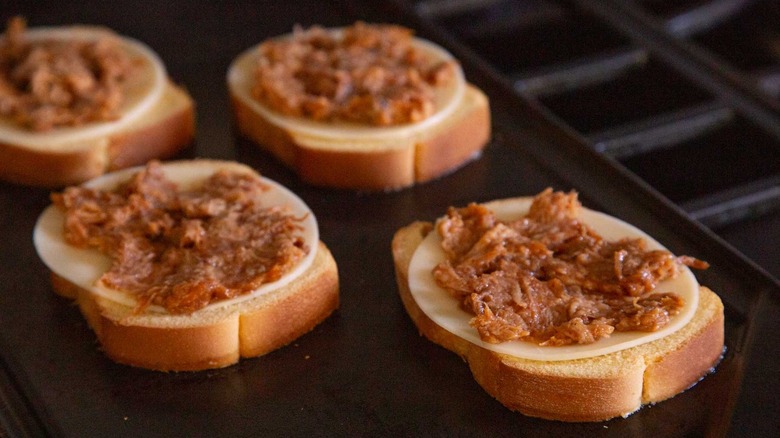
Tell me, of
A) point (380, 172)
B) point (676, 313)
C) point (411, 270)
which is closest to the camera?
point (676, 313)

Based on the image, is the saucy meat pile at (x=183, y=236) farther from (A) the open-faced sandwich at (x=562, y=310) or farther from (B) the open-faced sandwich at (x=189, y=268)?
(A) the open-faced sandwich at (x=562, y=310)

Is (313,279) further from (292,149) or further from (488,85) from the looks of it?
(488,85)

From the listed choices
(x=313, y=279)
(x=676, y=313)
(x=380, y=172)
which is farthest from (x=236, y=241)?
(x=676, y=313)

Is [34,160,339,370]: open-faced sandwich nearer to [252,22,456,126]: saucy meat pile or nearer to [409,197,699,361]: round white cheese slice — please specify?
[409,197,699,361]: round white cheese slice

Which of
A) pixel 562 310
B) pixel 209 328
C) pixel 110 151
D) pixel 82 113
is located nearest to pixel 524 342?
pixel 562 310

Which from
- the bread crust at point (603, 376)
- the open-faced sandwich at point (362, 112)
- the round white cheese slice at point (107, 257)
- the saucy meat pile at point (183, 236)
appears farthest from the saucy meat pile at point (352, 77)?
the bread crust at point (603, 376)
